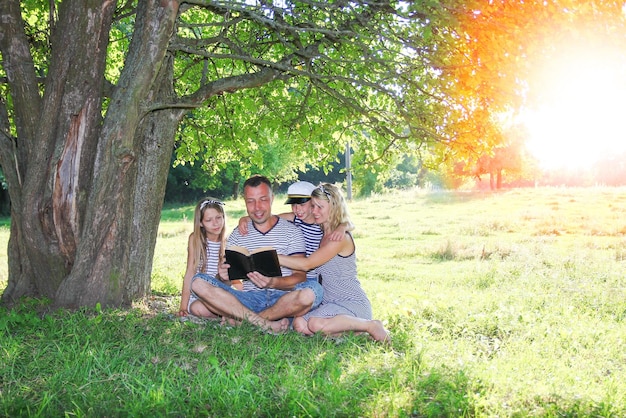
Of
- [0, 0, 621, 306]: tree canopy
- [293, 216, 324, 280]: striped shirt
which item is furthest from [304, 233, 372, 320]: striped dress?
[0, 0, 621, 306]: tree canopy

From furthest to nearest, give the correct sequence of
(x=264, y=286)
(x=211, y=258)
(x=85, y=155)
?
1. (x=211, y=258)
2. (x=85, y=155)
3. (x=264, y=286)

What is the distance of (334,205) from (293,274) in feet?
2.73

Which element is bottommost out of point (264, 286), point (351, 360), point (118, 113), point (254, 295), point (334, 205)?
point (351, 360)

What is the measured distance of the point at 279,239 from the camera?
633cm

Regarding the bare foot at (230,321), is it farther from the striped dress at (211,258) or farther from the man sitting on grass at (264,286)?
the striped dress at (211,258)

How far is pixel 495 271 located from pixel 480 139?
202 inches

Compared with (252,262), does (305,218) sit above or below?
above

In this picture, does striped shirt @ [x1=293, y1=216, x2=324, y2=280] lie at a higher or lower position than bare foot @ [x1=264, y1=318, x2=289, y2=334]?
higher

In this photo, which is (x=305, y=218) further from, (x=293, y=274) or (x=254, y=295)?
(x=254, y=295)

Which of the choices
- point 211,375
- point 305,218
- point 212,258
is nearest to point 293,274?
point 305,218

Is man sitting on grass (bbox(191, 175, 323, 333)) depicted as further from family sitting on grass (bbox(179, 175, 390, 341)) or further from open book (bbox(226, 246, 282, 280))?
open book (bbox(226, 246, 282, 280))

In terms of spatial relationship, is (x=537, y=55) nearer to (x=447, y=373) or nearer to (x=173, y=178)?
(x=447, y=373)

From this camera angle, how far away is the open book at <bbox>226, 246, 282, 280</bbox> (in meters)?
5.91

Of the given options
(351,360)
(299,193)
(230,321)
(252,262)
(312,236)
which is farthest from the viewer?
(312,236)
